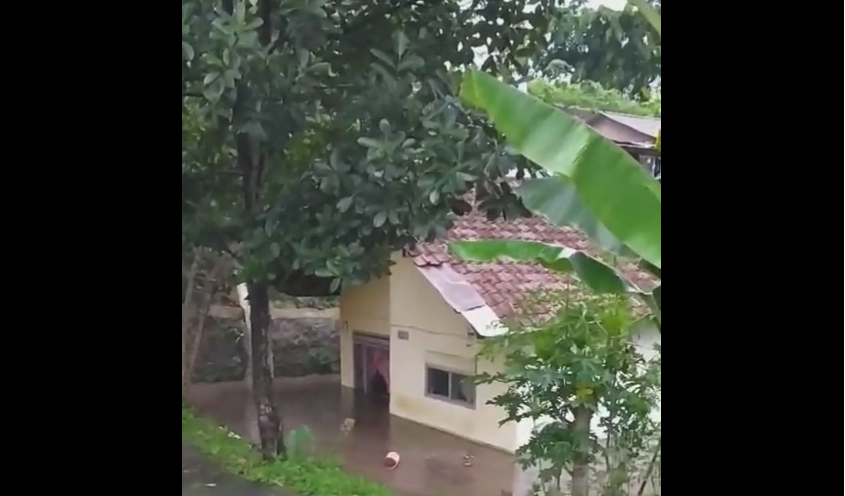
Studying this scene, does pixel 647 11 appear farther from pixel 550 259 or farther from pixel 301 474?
pixel 301 474

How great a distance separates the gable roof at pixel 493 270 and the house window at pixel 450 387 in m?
0.06

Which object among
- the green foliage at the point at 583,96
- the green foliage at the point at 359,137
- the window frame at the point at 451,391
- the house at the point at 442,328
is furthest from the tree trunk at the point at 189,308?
the green foliage at the point at 583,96

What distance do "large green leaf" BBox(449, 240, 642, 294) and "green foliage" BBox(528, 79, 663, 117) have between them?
0.17 m

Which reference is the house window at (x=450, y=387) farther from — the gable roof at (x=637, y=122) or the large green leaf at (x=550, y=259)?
the gable roof at (x=637, y=122)

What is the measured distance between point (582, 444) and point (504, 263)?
24 centimetres

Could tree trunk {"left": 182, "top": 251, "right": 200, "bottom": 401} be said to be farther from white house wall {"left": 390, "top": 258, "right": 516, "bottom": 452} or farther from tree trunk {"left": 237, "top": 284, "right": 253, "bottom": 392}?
white house wall {"left": 390, "top": 258, "right": 516, "bottom": 452}

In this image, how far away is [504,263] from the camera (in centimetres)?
96

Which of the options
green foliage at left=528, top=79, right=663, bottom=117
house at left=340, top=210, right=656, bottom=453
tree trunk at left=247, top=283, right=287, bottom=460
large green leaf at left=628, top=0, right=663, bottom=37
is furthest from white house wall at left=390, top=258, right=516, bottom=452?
large green leaf at left=628, top=0, right=663, bottom=37

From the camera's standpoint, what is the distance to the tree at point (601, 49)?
931mm

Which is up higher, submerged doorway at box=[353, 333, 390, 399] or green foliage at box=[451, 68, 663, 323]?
green foliage at box=[451, 68, 663, 323]

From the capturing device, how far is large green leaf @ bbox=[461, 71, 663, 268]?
0.84 meters

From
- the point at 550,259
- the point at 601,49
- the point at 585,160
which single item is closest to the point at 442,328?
the point at 550,259
